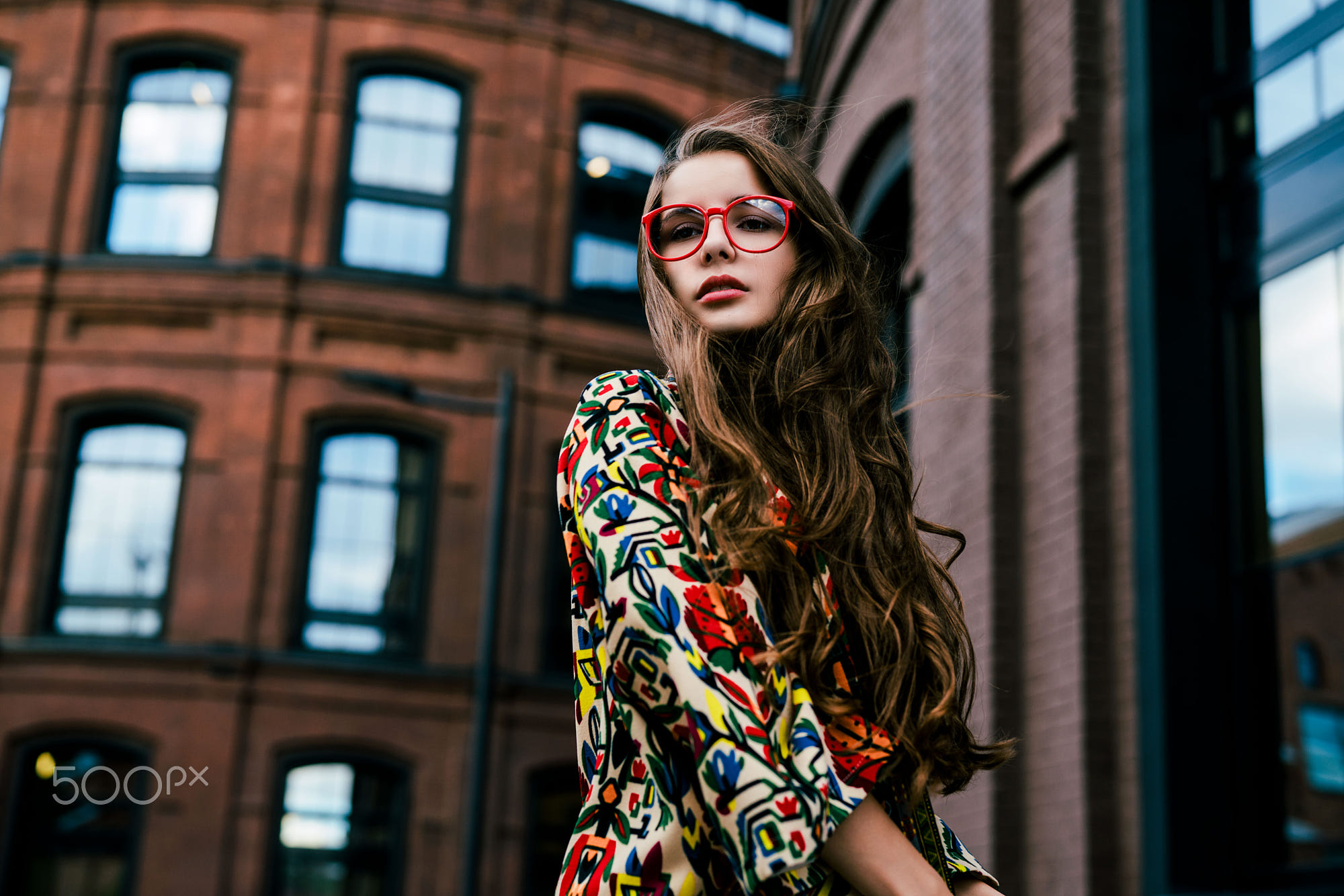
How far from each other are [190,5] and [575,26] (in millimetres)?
5605

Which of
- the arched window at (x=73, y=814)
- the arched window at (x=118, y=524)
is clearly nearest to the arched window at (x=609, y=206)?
the arched window at (x=118, y=524)

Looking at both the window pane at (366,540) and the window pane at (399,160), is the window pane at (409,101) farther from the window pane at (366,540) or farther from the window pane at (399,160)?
the window pane at (366,540)

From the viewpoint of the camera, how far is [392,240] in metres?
20.4

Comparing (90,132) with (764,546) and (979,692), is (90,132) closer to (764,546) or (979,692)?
(979,692)

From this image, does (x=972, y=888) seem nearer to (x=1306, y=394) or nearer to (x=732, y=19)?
(x=1306, y=394)

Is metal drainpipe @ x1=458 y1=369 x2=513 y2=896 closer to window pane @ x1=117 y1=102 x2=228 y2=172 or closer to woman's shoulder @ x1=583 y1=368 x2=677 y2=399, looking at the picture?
window pane @ x1=117 y1=102 x2=228 y2=172

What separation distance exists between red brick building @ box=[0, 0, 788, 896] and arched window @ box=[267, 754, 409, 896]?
39mm

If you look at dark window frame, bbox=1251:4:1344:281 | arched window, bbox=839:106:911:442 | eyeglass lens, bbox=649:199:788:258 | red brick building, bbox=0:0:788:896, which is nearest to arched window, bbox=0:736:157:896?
red brick building, bbox=0:0:788:896

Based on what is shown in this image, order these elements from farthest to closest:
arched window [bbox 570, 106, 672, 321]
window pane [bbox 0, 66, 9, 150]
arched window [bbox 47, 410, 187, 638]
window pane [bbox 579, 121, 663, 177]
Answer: window pane [bbox 579, 121, 663, 177] < arched window [bbox 570, 106, 672, 321] < window pane [bbox 0, 66, 9, 150] < arched window [bbox 47, 410, 187, 638]

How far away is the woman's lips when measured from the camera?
1.65 m

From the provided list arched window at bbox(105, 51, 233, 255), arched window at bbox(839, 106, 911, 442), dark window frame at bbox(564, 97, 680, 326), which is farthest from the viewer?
dark window frame at bbox(564, 97, 680, 326)

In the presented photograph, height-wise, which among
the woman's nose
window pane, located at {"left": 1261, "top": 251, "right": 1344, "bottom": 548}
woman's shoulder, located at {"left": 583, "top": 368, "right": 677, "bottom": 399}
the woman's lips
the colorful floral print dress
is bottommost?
the colorful floral print dress

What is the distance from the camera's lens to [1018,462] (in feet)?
20.4

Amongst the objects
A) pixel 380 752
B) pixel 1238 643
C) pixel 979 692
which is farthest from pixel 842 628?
pixel 380 752
